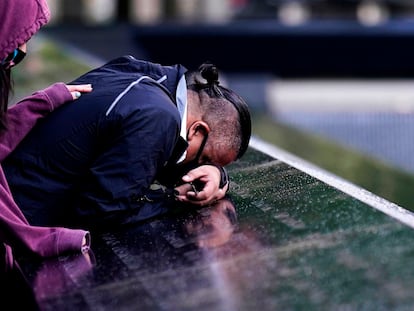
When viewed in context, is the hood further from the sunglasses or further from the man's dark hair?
the man's dark hair

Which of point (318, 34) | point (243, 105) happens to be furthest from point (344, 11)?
point (243, 105)

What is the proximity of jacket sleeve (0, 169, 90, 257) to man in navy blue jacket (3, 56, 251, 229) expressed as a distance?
167 millimetres

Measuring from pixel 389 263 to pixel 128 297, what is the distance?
58 centimetres

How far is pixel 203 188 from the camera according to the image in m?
3.07

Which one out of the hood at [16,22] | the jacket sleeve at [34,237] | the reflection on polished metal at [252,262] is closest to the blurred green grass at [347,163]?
the reflection on polished metal at [252,262]

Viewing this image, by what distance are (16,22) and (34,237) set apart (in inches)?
22.2

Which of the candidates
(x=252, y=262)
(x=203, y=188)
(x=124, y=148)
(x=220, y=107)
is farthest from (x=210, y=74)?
(x=252, y=262)

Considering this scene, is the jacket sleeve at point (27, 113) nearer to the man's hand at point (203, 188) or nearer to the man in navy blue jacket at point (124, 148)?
the man in navy blue jacket at point (124, 148)

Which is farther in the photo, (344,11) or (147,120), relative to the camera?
(344,11)

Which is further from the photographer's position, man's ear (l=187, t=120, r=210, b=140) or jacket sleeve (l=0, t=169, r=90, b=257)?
man's ear (l=187, t=120, r=210, b=140)

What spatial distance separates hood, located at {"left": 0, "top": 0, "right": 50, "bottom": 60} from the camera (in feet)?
8.54

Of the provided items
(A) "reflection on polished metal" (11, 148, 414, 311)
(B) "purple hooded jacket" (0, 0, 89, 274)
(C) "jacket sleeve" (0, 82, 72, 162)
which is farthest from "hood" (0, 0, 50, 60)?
(A) "reflection on polished metal" (11, 148, 414, 311)

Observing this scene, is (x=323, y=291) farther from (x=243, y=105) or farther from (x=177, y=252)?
(x=243, y=105)

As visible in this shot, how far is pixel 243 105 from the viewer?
123 inches
